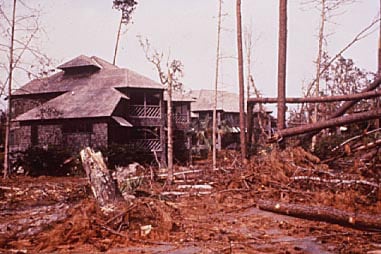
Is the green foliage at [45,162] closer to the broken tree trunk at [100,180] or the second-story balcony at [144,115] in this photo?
the second-story balcony at [144,115]

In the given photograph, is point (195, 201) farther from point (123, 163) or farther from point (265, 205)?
point (123, 163)

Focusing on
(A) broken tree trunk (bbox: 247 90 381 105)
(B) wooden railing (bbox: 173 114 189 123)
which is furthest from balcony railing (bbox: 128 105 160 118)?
(A) broken tree trunk (bbox: 247 90 381 105)

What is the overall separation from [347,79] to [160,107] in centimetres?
2621

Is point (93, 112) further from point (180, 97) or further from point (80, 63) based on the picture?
point (180, 97)

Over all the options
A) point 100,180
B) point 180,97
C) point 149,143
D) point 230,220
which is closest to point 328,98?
point 230,220

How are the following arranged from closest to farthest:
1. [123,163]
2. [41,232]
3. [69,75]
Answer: [41,232] < [123,163] < [69,75]

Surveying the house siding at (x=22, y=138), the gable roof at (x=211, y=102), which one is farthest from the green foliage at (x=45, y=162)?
the gable roof at (x=211, y=102)

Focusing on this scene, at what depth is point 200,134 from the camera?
38.1 metres

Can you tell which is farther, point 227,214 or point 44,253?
point 227,214

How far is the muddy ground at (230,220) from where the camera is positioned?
21.7 feet

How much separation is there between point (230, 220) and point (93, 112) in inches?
769

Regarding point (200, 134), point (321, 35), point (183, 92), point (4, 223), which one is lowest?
point (4, 223)

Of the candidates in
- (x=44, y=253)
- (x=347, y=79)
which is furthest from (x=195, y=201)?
(x=347, y=79)

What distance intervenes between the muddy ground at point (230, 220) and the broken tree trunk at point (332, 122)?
4.61 ft
